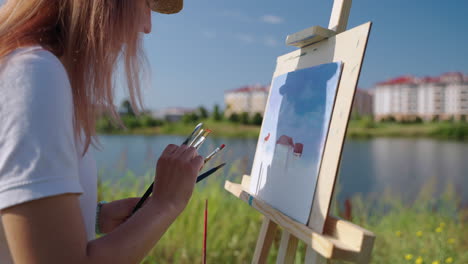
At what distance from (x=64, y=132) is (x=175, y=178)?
0.21 m

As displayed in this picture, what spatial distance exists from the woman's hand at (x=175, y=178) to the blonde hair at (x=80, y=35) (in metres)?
0.14

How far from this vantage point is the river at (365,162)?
9.28 ft

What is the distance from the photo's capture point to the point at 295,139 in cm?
87

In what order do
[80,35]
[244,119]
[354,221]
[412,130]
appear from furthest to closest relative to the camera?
[412,130], [244,119], [354,221], [80,35]

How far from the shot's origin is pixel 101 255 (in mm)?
468

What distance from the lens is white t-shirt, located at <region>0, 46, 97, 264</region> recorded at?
41cm

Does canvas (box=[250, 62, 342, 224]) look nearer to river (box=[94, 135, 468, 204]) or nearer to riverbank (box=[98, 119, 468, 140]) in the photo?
river (box=[94, 135, 468, 204])

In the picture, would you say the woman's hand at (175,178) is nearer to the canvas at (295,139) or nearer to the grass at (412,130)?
the canvas at (295,139)

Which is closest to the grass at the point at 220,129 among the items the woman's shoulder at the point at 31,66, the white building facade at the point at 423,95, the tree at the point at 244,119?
the tree at the point at 244,119

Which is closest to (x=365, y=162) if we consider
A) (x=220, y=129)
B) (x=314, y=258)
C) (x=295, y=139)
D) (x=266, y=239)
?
(x=220, y=129)

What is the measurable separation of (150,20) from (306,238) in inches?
22.7

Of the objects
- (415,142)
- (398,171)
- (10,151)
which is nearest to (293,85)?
(10,151)

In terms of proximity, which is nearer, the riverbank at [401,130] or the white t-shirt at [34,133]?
the white t-shirt at [34,133]

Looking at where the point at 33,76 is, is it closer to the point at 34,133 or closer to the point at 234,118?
the point at 34,133
